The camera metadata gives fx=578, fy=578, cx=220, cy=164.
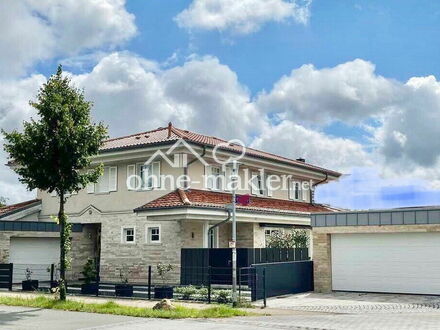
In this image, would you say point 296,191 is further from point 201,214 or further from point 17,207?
point 17,207

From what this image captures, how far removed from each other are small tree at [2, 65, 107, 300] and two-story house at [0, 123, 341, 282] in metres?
5.66

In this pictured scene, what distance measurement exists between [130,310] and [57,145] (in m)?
6.34

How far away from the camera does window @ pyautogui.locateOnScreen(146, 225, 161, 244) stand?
27.3 metres

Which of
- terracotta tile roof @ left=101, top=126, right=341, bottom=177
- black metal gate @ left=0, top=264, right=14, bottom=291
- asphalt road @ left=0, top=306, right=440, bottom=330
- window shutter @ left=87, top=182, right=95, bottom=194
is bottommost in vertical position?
asphalt road @ left=0, top=306, right=440, bottom=330

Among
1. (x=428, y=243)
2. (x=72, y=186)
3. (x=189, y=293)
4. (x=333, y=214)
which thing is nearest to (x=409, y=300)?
(x=428, y=243)

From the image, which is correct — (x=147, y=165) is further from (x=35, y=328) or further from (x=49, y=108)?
(x=35, y=328)

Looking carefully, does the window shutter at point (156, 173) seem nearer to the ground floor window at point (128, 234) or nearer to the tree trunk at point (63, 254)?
the ground floor window at point (128, 234)

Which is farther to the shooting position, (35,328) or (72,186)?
(72,186)

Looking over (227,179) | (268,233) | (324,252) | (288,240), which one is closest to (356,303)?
(324,252)

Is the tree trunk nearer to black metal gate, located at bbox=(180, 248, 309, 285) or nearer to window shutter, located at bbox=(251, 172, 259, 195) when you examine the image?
black metal gate, located at bbox=(180, 248, 309, 285)

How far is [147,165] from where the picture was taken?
2858 centimetres

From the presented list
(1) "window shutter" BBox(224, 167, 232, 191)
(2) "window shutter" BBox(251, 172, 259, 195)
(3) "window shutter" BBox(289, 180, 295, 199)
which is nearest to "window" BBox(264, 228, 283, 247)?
(2) "window shutter" BBox(251, 172, 259, 195)

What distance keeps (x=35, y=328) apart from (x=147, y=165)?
14841 millimetres

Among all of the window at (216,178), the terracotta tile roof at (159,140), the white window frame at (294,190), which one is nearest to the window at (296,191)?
the white window frame at (294,190)
